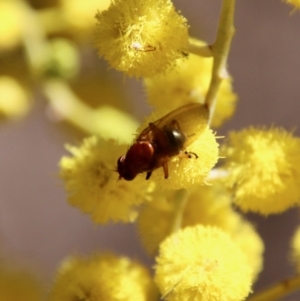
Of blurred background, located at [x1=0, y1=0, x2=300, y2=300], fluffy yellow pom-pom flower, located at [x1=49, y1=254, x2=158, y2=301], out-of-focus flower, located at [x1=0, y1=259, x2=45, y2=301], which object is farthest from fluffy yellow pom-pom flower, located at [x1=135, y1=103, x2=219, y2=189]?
blurred background, located at [x1=0, y1=0, x2=300, y2=300]

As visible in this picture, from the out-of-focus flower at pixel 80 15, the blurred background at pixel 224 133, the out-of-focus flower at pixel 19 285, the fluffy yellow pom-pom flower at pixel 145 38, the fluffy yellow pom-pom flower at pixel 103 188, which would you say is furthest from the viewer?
the blurred background at pixel 224 133

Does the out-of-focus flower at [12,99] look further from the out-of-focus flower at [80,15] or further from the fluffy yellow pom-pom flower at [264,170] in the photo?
the fluffy yellow pom-pom flower at [264,170]

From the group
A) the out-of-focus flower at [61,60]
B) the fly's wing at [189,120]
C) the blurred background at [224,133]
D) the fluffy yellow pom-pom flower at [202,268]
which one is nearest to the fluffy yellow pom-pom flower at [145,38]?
the fly's wing at [189,120]

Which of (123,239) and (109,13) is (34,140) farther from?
(109,13)

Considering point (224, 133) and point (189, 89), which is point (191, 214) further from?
point (224, 133)

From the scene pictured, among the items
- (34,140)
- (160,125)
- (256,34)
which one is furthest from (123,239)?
(160,125)

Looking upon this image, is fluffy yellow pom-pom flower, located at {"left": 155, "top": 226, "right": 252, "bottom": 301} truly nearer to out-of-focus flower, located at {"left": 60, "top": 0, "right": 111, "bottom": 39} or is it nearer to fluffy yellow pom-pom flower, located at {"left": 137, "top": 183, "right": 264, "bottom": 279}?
fluffy yellow pom-pom flower, located at {"left": 137, "top": 183, "right": 264, "bottom": 279}
